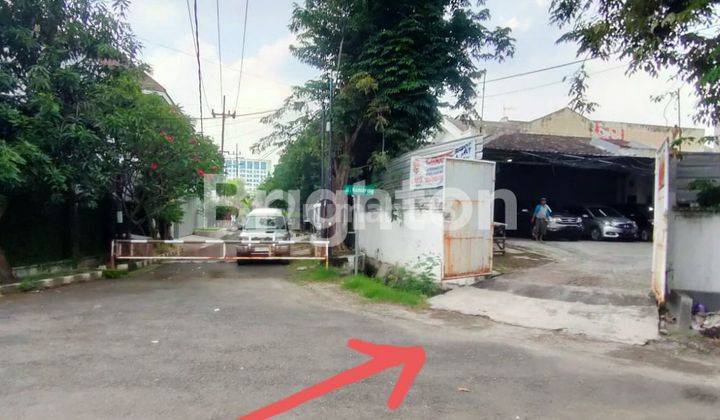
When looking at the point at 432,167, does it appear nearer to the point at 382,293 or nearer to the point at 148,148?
the point at 382,293

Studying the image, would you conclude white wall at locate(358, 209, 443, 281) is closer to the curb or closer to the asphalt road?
the asphalt road

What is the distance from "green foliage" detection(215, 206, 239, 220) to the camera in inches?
1879

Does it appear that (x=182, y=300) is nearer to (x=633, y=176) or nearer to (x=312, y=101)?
(x=312, y=101)

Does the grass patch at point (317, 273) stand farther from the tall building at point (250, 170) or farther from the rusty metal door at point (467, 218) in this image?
the tall building at point (250, 170)

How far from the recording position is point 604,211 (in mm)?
19859

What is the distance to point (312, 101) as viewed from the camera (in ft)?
49.7

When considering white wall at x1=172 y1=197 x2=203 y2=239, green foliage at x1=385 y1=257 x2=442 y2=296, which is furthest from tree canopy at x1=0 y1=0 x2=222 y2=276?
white wall at x1=172 y1=197 x2=203 y2=239

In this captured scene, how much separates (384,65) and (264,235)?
666cm

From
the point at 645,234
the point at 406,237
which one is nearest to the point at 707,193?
the point at 406,237

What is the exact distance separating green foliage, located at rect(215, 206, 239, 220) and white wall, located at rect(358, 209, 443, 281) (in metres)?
35.3

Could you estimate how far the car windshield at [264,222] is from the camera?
1705 cm

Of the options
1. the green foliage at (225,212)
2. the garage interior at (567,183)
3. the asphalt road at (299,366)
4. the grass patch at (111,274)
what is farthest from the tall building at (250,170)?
the asphalt road at (299,366)

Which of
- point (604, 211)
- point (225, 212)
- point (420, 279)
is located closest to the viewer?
point (420, 279)

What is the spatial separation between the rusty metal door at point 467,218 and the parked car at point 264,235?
6.24m
